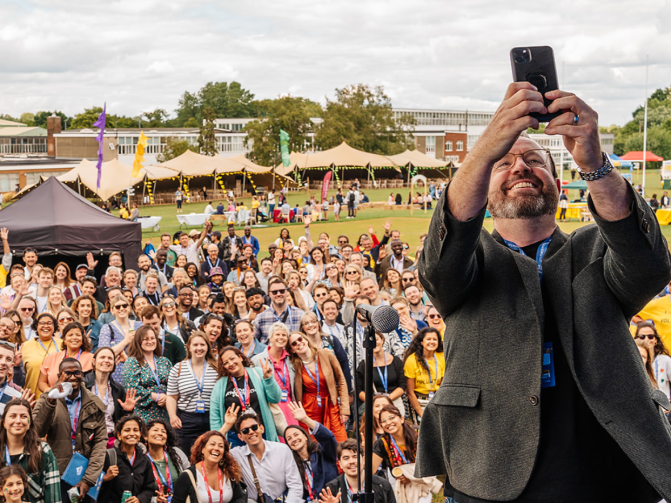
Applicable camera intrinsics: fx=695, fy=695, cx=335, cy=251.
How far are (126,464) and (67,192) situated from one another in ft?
37.0

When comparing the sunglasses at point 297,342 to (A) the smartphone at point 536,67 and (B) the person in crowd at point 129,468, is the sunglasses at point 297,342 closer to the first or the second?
(B) the person in crowd at point 129,468

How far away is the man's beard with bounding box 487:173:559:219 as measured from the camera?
6.10 ft

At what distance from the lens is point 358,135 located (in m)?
64.2

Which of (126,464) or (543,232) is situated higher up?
(543,232)

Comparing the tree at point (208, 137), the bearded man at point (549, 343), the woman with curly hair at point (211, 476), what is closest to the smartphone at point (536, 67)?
the bearded man at point (549, 343)

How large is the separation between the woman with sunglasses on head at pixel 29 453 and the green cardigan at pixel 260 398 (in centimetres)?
137

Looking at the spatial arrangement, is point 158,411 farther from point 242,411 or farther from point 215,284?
point 215,284

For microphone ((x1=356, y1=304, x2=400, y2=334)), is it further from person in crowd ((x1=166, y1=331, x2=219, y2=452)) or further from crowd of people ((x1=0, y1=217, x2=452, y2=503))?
person in crowd ((x1=166, y1=331, x2=219, y2=452))

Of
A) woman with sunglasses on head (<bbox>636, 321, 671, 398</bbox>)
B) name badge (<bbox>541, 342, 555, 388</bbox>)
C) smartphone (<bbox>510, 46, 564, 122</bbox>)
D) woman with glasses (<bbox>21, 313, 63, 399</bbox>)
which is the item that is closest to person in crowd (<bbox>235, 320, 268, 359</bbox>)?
woman with glasses (<bbox>21, 313, 63, 399</bbox>)

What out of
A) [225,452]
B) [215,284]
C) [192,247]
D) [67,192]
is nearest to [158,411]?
[225,452]

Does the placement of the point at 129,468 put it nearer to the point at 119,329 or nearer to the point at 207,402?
the point at 207,402

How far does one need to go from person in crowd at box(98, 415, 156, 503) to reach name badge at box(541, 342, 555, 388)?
15.7 ft

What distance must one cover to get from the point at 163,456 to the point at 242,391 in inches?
34.5

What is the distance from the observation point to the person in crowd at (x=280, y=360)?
666 cm
